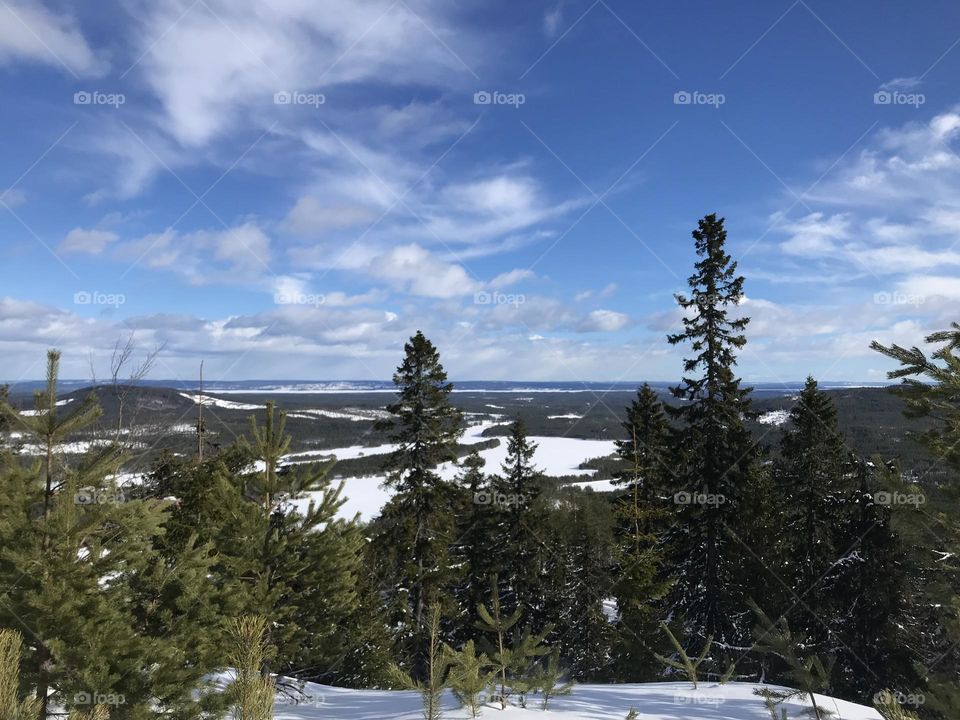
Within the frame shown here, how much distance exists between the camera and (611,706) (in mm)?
9898

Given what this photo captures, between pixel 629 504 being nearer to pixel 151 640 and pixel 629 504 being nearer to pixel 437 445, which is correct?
pixel 437 445

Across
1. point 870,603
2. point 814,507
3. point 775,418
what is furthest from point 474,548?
point 775,418

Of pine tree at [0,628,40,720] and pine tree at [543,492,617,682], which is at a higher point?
pine tree at [0,628,40,720]

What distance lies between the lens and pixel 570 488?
4451 inches

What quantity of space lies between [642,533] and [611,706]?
579 inches

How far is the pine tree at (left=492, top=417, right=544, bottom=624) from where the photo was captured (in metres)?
26.7

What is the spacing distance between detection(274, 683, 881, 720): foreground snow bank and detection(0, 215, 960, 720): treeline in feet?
1.59

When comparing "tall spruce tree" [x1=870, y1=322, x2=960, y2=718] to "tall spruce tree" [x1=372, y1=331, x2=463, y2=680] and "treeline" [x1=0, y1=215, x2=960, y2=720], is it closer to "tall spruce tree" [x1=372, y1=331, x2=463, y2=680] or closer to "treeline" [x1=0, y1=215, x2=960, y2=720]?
"treeline" [x1=0, y1=215, x2=960, y2=720]

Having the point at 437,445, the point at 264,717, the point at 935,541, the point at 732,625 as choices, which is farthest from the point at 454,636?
the point at 264,717

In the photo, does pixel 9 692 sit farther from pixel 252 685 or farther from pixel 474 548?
pixel 474 548

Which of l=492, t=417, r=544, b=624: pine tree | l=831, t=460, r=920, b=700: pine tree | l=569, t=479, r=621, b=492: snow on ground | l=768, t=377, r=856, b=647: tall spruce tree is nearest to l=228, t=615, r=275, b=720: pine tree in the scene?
l=492, t=417, r=544, b=624: pine tree

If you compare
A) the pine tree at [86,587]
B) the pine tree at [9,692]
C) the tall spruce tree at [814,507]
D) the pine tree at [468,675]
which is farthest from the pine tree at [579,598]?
the pine tree at [9,692]

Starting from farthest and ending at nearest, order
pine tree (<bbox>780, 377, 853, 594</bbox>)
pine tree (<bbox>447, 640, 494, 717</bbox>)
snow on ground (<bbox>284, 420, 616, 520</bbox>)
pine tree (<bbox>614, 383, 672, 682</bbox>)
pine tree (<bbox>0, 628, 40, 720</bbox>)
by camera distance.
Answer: snow on ground (<bbox>284, 420, 616, 520</bbox>) → pine tree (<bbox>780, 377, 853, 594</bbox>) → pine tree (<bbox>614, 383, 672, 682</bbox>) → pine tree (<bbox>447, 640, 494, 717</bbox>) → pine tree (<bbox>0, 628, 40, 720</bbox>)

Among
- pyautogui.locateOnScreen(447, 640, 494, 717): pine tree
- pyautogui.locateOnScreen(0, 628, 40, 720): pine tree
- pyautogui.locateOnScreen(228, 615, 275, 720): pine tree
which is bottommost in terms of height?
pyautogui.locateOnScreen(447, 640, 494, 717): pine tree
